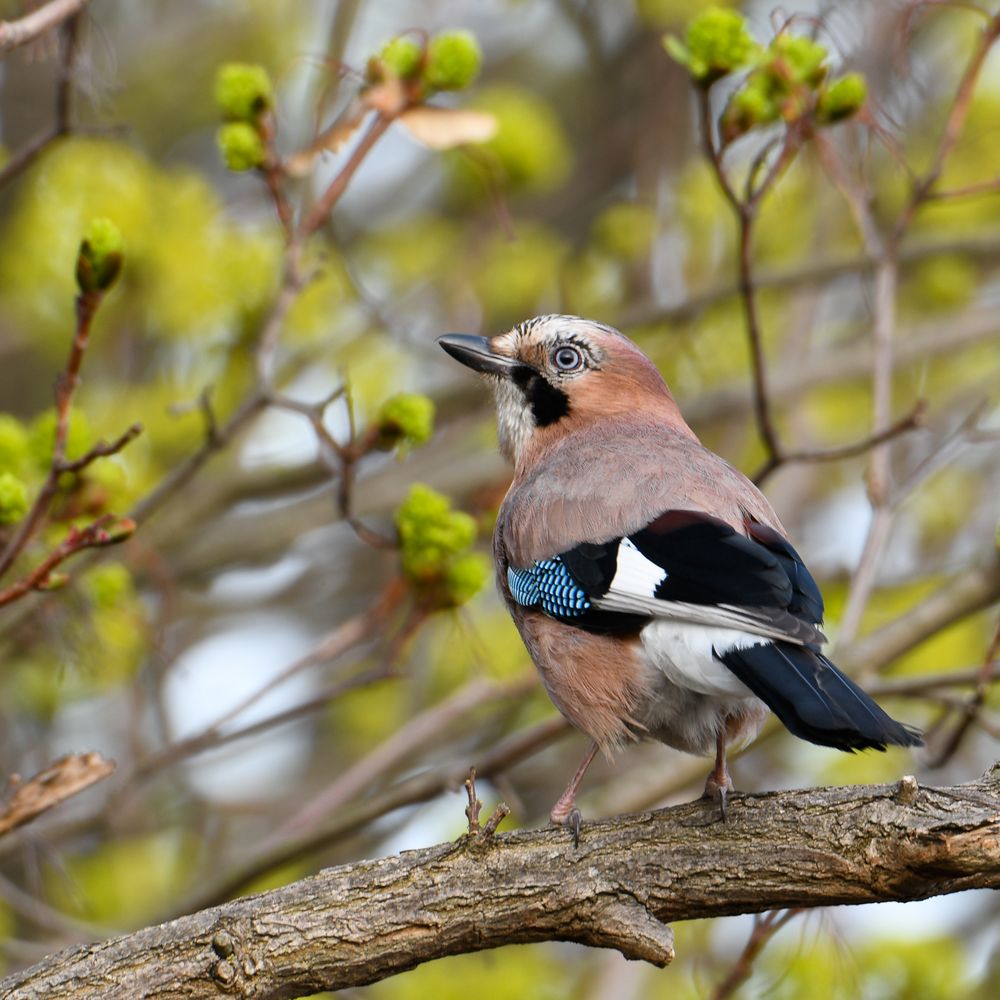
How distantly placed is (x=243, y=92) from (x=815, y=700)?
109 inches

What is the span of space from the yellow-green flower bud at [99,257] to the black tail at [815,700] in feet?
6.71

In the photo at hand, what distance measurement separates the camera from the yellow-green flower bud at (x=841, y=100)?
5.23 meters

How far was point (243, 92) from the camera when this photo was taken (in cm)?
501

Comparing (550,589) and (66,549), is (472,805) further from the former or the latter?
(66,549)

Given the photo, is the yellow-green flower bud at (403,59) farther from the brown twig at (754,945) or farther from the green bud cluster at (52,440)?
the brown twig at (754,945)

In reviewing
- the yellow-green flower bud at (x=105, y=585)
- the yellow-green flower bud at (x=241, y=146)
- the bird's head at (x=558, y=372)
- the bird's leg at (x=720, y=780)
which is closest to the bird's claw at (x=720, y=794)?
the bird's leg at (x=720, y=780)

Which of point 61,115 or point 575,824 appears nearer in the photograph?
point 575,824

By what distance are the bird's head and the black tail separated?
2182 mm

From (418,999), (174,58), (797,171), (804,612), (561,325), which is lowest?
(418,999)

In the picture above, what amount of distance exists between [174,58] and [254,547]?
12.9 feet

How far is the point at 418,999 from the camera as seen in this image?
720 centimetres

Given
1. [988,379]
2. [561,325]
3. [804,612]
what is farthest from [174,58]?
[804,612]

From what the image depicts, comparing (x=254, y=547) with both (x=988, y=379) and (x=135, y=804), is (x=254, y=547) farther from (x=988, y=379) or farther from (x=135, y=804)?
(x=988, y=379)

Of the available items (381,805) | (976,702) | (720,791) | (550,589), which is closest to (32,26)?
(550,589)
